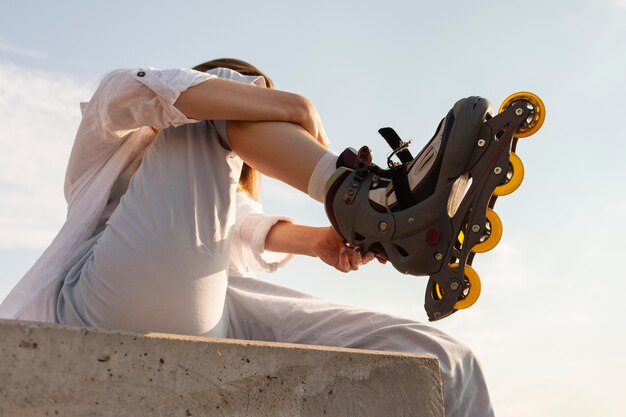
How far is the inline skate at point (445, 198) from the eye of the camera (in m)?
1.73

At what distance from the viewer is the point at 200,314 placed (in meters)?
1.88

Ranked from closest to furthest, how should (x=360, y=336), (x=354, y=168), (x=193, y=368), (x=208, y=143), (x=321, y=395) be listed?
(x=193, y=368) → (x=321, y=395) → (x=354, y=168) → (x=208, y=143) → (x=360, y=336)

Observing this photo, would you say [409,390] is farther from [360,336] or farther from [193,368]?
[193,368]

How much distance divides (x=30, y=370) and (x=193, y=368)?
12.6 inches

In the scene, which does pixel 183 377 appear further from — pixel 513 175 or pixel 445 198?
pixel 513 175

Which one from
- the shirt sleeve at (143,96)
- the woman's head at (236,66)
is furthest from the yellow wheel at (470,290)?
the woman's head at (236,66)

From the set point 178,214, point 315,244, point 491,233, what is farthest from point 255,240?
point 491,233

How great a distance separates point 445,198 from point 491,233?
0.16 m

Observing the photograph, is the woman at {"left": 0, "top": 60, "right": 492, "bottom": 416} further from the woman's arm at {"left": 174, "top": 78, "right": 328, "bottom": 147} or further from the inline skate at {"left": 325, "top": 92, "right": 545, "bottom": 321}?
the inline skate at {"left": 325, "top": 92, "right": 545, "bottom": 321}

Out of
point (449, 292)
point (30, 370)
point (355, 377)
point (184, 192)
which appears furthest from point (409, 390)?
point (30, 370)

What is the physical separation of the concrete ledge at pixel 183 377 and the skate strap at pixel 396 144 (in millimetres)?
528

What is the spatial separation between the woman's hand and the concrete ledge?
1.52 feet

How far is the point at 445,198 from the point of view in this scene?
1727 millimetres

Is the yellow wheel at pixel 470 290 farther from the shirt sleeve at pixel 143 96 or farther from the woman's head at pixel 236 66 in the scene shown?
the woman's head at pixel 236 66
